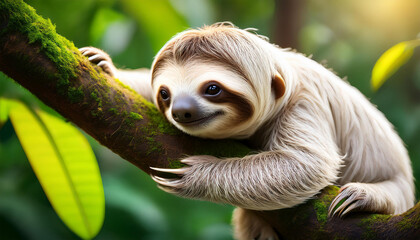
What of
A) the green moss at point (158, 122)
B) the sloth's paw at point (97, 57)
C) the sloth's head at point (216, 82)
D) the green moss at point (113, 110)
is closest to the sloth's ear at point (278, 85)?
the sloth's head at point (216, 82)

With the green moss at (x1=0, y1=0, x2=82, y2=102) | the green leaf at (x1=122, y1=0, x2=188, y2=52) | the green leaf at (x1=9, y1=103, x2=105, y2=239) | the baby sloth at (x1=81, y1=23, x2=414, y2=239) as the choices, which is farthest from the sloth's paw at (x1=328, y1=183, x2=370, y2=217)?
the green leaf at (x1=122, y1=0, x2=188, y2=52)

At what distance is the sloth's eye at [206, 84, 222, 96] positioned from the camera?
7.95 feet

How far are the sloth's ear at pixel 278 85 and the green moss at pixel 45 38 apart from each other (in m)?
1.19

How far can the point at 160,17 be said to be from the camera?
3.14 m

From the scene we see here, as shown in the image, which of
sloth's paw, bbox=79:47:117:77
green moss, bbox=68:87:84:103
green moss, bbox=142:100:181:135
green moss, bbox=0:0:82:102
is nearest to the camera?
green moss, bbox=0:0:82:102

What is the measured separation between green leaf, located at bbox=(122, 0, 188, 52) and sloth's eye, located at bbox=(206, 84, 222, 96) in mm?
868

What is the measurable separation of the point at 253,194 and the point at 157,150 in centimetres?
60

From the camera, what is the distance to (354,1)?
7707 mm

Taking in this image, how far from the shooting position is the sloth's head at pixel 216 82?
2.41 metres

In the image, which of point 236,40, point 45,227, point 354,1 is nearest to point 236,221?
point 236,40

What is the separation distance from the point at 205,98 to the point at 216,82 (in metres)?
0.11

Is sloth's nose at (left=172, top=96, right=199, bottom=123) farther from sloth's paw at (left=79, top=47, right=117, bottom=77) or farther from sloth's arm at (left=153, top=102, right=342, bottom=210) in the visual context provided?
sloth's paw at (left=79, top=47, right=117, bottom=77)

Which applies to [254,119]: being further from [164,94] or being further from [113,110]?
[113,110]

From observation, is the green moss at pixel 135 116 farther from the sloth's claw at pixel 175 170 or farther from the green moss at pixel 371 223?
the green moss at pixel 371 223
